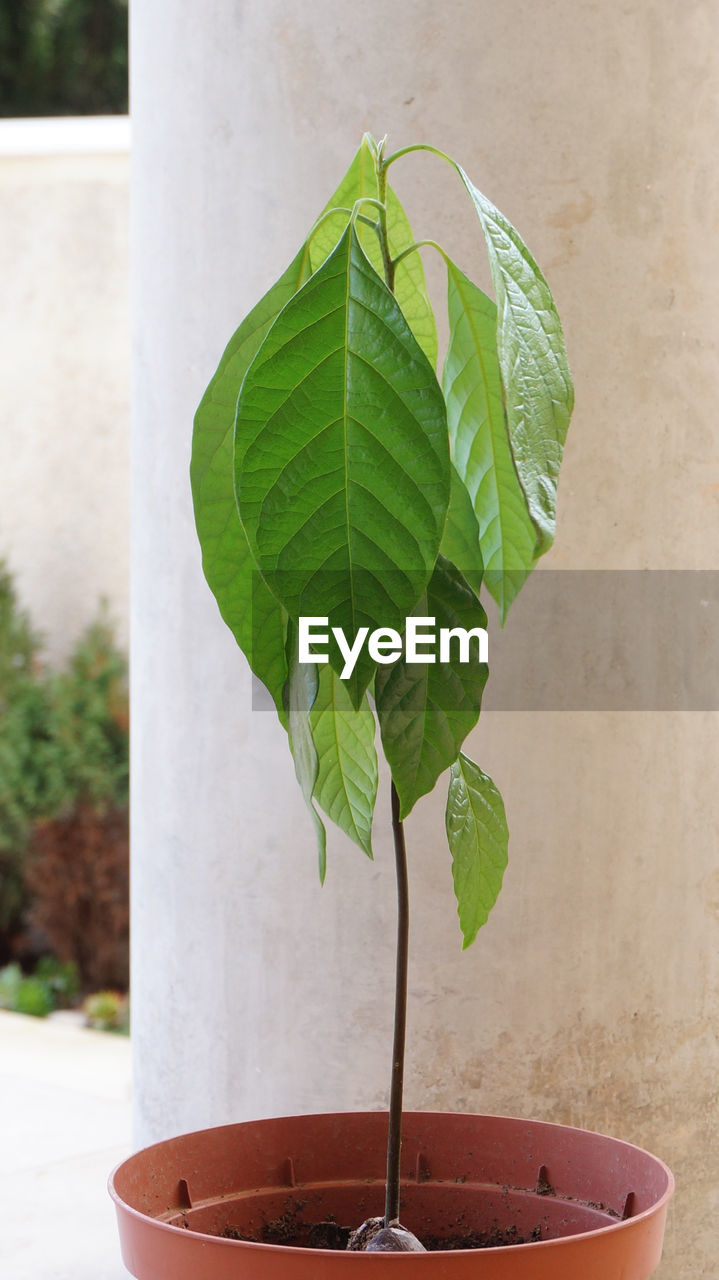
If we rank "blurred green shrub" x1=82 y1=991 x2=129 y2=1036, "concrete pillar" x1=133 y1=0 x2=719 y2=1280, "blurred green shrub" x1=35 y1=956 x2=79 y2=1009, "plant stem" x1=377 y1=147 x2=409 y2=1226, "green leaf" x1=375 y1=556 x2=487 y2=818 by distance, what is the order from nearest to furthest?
"green leaf" x1=375 y1=556 x2=487 y2=818
"plant stem" x1=377 y1=147 x2=409 y2=1226
"concrete pillar" x1=133 y1=0 x2=719 y2=1280
"blurred green shrub" x1=82 y1=991 x2=129 y2=1036
"blurred green shrub" x1=35 y1=956 x2=79 y2=1009

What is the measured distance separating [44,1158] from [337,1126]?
4.35 feet

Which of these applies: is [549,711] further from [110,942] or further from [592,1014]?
[110,942]

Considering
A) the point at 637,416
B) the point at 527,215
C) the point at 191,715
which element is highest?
the point at 527,215

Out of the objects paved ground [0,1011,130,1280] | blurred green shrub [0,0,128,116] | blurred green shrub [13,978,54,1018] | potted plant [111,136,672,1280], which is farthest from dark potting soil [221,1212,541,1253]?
blurred green shrub [0,0,128,116]

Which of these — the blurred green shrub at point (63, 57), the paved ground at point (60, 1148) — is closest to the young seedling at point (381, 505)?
the paved ground at point (60, 1148)

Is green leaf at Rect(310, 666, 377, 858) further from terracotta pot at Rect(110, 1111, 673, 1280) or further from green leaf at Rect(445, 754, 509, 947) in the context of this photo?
terracotta pot at Rect(110, 1111, 673, 1280)

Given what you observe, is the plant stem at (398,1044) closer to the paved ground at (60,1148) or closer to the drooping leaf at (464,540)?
the drooping leaf at (464,540)

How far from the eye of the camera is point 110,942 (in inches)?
185

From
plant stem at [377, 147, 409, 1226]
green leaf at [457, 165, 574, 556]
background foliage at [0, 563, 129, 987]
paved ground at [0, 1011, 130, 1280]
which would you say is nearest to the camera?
green leaf at [457, 165, 574, 556]

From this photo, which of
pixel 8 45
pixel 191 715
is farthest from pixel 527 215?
pixel 8 45

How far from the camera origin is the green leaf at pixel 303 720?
101cm

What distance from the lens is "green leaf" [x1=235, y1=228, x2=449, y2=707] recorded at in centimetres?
86

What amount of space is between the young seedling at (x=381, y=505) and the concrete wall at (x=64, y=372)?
3912 millimetres

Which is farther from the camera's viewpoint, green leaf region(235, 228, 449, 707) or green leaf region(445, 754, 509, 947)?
green leaf region(445, 754, 509, 947)
